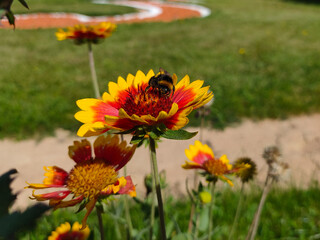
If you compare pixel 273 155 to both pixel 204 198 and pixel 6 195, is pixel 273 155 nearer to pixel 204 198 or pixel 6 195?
pixel 204 198

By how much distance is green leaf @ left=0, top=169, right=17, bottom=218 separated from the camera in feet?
1.85

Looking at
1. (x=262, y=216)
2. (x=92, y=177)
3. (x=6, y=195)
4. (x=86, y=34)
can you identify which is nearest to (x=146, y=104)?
(x=92, y=177)

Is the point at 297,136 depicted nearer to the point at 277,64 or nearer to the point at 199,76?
the point at 199,76

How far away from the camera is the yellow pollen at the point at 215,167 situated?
3.74 ft

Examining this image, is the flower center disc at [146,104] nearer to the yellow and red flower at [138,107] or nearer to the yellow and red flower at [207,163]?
the yellow and red flower at [138,107]

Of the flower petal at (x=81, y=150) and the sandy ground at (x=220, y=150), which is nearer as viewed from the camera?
the flower petal at (x=81, y=150)

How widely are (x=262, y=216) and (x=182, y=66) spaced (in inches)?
144

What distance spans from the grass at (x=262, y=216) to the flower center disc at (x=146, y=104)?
0.99 meters

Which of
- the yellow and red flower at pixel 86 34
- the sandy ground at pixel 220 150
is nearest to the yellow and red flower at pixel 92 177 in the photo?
the yellow and red flower at pixel 86 34

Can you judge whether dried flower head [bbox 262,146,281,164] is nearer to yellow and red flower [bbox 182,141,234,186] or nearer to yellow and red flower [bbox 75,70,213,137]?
yellow and red flower [bbox 182,141,234,186]

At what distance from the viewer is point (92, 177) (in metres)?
0.79

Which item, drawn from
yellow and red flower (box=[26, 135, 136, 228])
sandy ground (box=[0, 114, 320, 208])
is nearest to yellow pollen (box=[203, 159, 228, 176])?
yellow and red flower (box=[26, 135, 136, 228])

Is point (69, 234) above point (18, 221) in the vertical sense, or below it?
below

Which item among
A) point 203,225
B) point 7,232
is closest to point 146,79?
point 7,232
